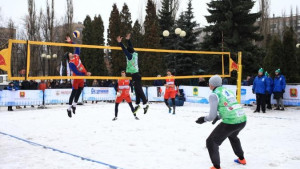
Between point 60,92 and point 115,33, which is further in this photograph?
point 115,33

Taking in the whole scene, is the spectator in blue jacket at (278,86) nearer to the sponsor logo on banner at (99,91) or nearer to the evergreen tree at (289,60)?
the evergreen tree at (289,60)

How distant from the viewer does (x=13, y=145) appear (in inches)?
282

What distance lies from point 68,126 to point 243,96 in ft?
32.4

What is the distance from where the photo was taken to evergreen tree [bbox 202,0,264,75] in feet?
80.8

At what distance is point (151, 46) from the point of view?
29766 millimetres

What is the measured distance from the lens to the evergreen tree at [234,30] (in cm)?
2462

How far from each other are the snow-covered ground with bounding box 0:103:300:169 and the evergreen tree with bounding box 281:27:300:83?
20.3 feet

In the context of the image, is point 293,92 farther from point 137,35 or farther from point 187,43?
point 137,35

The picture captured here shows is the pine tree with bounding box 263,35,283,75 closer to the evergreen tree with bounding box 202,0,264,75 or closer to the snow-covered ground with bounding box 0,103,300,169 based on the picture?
the snow-covered ground with bounding box 0,103,300,169

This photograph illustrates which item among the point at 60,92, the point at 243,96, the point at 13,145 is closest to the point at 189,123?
the point at 13,145

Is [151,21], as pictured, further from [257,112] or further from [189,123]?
[189,123]

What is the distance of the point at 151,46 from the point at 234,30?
26.4 ft

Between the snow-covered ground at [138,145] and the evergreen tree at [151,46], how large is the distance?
1884cm

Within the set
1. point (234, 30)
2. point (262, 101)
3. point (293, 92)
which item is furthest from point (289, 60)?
point (234, 30)
